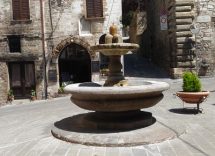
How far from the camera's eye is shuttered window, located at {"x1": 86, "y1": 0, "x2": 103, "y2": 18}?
1905cm

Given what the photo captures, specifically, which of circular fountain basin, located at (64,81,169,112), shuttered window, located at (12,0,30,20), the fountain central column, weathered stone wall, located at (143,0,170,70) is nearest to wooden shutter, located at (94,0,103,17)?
shuttered window, located at (12,0,30,20)

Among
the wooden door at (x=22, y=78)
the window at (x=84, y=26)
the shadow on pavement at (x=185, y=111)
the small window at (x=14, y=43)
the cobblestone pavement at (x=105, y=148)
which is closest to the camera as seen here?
the cobblestone pavement at (x=105, y=148)

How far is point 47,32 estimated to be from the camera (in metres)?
→ 19.2

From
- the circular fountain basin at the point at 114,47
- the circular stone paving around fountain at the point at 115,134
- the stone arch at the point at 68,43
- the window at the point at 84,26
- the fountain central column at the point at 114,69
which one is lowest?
the circular stone paving around fountain at the point at 115,134

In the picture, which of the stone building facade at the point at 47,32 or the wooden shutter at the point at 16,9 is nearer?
the stone building facade at the point at 47,32

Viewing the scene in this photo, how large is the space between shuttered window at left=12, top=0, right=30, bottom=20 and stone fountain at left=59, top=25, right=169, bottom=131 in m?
12.4

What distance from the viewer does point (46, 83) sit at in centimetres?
1930

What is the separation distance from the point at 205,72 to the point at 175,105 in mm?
7944

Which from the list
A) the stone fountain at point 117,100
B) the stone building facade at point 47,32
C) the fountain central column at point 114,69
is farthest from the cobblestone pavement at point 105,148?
the stone building facade at point 47,32

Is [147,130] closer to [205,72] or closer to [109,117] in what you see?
[109,117]

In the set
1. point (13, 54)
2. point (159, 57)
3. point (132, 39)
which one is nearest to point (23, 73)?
point (13, 54)

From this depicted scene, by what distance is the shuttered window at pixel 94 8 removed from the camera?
62.5 ft

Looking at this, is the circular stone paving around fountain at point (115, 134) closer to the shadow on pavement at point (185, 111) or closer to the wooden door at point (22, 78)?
the shadow on pavement at point (185, 111)

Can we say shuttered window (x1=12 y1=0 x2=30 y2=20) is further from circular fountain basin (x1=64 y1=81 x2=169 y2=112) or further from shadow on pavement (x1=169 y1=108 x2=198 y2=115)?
circular fountain basin (x1=64 y1=81 x2=169 y2=112)
